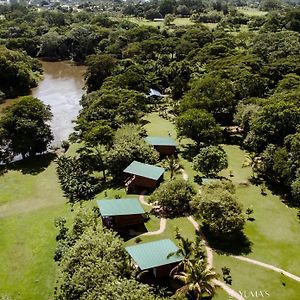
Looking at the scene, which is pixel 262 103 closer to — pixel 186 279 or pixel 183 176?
pixel 183 176

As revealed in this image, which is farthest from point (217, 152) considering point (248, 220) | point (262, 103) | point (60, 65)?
point (60, 65)

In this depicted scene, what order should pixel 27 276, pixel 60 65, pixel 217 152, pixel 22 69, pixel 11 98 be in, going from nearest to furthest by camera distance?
pixel 27 276, pixel 217 152, pixel 11 98, pixel 22 69, pixel 60 65

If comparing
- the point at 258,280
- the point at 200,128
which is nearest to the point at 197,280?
the point at 258,280

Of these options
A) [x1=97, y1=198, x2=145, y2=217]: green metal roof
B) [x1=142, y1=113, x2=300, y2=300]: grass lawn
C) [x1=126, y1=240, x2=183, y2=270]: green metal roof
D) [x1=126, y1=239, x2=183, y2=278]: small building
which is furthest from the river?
[x1=126, y1=239, x2=183, y2=278]: small building

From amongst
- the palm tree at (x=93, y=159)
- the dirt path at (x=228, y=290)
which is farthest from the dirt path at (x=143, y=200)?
the dirt path at (x=228, y=290)

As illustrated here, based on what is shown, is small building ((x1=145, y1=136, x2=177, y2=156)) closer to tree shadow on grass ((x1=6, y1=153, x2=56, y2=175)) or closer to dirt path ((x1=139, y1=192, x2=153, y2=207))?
dirt path ((x1=139, y1=192, x2=153, y2=207))

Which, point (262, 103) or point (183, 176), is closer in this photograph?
point (183, 176)

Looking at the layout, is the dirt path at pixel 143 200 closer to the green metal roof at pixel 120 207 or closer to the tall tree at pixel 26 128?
the green metal roof at pixel 120 207
